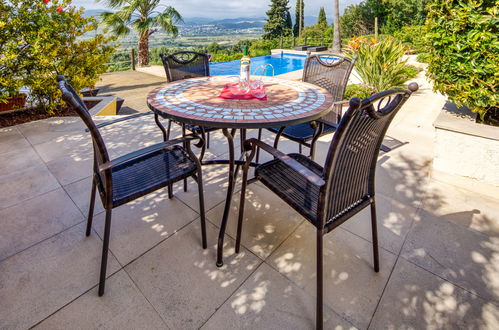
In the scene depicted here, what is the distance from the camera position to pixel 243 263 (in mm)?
1408

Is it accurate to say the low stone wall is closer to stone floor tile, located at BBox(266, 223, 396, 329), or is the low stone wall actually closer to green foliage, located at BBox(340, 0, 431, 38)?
stone floor tile, located at BBox(266, 223, 396, 329)

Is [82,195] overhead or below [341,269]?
overhead

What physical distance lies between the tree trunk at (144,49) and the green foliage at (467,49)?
33.5 ft

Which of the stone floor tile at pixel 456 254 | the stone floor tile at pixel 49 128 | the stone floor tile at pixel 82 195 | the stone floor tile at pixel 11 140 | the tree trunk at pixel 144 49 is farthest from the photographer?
the tree trunk at pixel 144 49

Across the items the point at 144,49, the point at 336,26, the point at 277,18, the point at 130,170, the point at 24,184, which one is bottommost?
the point at 24,184

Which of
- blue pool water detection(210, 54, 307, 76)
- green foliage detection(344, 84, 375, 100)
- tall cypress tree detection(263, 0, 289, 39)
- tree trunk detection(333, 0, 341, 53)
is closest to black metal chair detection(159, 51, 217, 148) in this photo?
green foliage detection(344, 84, 375, 100)

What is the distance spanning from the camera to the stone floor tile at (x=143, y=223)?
58.5 inches

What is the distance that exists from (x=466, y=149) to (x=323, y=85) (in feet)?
4.21

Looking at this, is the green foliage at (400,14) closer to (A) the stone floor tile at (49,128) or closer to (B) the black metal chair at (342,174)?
(A) the stone floor tile at (49,128)

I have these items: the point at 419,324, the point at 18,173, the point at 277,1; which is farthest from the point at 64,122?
the point at 277,1

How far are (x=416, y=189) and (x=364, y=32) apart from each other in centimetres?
2617

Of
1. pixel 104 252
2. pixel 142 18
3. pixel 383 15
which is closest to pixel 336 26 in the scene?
pixel 142 18

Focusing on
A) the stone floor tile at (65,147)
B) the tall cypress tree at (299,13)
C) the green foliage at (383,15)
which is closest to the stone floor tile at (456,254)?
the stone floor tile at (65,147)

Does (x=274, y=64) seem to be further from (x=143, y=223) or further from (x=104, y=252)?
(x=104, y=252)
